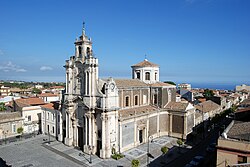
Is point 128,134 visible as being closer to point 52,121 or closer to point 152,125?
point 152,125

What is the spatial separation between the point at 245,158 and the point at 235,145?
119 cm

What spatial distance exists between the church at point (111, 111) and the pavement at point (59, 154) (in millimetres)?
1327

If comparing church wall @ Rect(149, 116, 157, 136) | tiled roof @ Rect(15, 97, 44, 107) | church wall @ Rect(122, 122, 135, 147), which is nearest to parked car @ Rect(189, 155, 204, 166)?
church wall @ Rect(122, 122, 135, 147)

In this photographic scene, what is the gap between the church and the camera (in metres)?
29.2

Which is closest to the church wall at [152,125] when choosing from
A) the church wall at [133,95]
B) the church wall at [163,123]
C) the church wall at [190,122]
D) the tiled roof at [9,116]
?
the church wall at [163,123]

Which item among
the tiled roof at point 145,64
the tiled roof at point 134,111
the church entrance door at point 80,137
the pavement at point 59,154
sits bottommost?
the pavement at point 59,154

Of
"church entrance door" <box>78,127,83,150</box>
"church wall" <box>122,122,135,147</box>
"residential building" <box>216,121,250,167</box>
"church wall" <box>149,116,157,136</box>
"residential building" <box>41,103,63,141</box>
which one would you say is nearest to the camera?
"residential building" <box>216,121,250,167</box>

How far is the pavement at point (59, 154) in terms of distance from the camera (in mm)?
26734

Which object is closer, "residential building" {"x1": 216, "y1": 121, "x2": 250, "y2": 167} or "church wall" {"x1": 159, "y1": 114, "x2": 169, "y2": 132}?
"residential building" {"x1": 216, "y1": 121, "x2": 250, "y2": 167}

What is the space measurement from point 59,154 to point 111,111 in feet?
34.8

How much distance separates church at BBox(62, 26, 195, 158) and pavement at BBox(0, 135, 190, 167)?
1.33 meters

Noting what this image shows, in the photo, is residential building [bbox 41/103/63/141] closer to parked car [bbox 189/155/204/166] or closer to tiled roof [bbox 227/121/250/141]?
parked car [bbox 189/155/204/166]

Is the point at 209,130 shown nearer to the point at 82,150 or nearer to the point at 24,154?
the point at 82,150

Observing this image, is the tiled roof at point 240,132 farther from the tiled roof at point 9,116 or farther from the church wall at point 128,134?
the tiled roof at point 9,116
